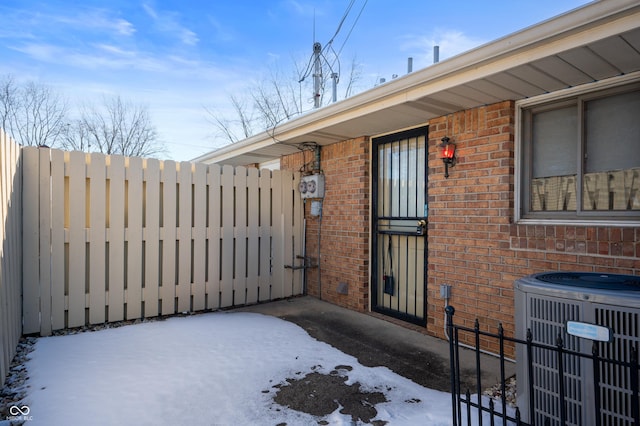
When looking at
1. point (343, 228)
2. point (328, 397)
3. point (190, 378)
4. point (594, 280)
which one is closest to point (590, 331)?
point (594, 280)

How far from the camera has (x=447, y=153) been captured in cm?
390

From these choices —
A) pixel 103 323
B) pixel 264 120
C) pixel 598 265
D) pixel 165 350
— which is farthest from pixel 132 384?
pixel 264 120

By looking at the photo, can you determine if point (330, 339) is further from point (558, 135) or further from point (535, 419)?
point (558, 135)

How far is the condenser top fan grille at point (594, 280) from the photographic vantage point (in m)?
1.89

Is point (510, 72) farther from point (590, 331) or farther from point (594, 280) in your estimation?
point (590, 331)

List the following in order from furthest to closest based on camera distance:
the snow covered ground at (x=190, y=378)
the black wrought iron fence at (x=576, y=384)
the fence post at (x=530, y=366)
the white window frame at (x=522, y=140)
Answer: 1. the white window frame at (x=522, y=140)
2. the snow covered ground at (x=190, y=378)
3. the fence post at (x=530, y=366)
4. the black wrought iron fence at (x=576, y=384)

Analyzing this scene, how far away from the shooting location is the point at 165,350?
11.7 feet

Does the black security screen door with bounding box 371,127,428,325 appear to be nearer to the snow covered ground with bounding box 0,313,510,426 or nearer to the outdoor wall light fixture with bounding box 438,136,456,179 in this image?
the outdoor wall light fixture with bounding box 438,136,456,179

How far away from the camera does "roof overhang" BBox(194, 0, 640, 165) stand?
2.24 m

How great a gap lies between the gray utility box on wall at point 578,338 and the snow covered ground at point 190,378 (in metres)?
0.71

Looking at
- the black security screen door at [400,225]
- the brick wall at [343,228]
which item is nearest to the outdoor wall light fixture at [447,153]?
the black security screen door at [400,225]

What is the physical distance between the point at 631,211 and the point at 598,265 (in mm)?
492

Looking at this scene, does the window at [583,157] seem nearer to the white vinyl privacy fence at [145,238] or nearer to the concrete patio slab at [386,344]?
the concrete patio slab at [386,344]

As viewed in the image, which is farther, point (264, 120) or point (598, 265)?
point (264, 120)
